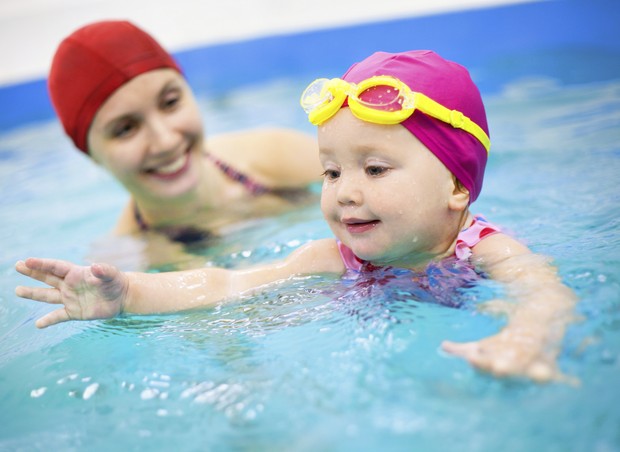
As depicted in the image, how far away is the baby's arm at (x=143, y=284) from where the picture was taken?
224 cm

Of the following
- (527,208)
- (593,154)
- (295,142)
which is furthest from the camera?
(295,142)

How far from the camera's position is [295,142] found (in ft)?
13.8

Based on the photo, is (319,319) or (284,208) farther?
(284,208)

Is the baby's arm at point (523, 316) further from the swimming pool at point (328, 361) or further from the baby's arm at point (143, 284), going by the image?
the baby's arm at point (143, 284)

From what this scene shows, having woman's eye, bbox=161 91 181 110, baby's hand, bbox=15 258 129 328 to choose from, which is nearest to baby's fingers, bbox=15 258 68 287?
baby's hand, bbox=15 258 129 328

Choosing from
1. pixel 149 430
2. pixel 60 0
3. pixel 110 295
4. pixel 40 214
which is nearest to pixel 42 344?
pixel 110 295

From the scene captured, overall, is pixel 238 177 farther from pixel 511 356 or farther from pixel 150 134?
pixel 511 356

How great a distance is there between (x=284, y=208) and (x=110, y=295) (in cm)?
174

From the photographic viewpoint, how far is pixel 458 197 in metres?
2.33

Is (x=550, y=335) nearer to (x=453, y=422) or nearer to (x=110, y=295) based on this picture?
(x=453, y=422)

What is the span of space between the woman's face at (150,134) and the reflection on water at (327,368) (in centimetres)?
60

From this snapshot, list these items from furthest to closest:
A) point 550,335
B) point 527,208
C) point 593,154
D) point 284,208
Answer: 1. point 284,208
2. point 593,154
3. point 527,208
4. point 550,335

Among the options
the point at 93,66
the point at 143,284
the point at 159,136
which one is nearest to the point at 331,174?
the point at 143,284

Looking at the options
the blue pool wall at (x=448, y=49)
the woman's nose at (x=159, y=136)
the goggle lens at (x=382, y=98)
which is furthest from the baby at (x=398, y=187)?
the blue pool wall at (x=448, y=49)
